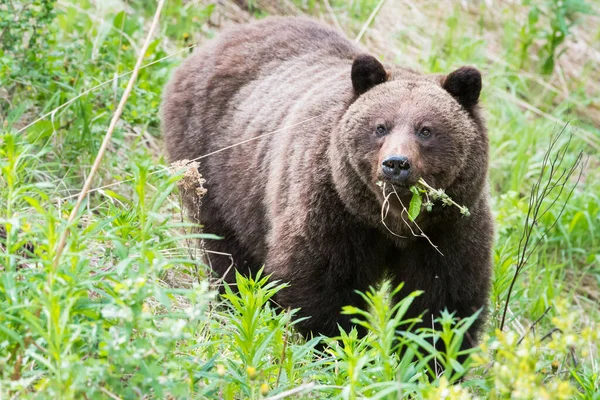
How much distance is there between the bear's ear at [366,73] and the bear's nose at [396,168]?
0.94 metres

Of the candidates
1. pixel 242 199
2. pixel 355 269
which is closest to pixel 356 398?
pixel 355 269

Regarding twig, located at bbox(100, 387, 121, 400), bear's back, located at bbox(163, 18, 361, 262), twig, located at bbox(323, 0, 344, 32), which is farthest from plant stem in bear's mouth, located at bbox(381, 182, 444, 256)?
twig, located at bbox(323, 0, 344, 32)

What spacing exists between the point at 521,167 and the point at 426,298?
12.9 ft

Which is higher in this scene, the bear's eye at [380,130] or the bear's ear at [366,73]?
the bear's ear at [366,73]

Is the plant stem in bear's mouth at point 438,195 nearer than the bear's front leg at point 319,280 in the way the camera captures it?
Yes

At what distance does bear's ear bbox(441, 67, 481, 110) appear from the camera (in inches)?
228

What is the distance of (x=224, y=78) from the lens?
24.7 feet

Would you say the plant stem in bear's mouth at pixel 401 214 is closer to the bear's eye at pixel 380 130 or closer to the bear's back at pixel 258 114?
the bear's eye at pixel 380 130

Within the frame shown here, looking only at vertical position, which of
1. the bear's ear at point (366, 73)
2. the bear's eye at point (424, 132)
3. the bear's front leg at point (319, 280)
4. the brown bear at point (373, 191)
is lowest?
the bear's front leg at point (319, 280)

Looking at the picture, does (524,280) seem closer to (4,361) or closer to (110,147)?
(110,147)

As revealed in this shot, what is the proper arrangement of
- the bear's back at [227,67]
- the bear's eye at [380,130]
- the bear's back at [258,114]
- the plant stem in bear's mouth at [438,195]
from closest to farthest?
the plant stem in bear's mouth at [438,195]
the bear's eye at [380,130]
the bear's back at [258,114]
the bear's back at [227,67]

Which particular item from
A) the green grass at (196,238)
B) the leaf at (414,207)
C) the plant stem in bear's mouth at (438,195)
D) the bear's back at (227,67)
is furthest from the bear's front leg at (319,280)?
the bear's back at (227,67)

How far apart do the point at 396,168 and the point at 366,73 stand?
102 centimetres

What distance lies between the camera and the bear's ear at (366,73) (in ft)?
19.1
